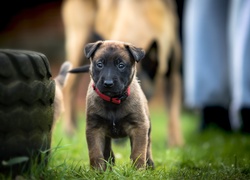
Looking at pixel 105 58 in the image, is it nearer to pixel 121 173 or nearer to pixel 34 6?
pixel 121 173

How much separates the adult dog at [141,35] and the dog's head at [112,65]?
2.52 metres

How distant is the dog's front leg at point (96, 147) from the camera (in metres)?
3.36

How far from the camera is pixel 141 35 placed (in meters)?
6.18

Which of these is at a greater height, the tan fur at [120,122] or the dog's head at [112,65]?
the dog's head at [112,65]

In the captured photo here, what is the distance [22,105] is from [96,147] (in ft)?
1.80

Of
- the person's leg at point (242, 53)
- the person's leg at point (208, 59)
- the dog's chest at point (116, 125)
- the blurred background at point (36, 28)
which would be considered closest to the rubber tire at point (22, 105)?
the dog's chest at point (116, 125)

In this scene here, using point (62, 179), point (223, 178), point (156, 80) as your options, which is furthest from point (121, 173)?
point (156, 80)

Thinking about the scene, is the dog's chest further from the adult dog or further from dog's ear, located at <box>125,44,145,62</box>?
the adult dog

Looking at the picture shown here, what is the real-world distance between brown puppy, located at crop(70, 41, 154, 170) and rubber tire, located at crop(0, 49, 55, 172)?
32 centimetres

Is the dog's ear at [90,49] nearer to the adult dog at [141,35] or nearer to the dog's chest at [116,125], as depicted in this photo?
the dog's chest at [116,125]

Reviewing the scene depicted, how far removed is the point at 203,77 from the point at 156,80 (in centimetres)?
160

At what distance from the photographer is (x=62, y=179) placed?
120 inches

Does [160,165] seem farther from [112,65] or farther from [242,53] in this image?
[242,53]

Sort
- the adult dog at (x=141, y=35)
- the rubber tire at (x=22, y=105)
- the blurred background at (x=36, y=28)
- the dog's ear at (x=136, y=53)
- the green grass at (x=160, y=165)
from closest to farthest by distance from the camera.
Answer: the rubber tire at (x=22, y=105) < the green grass at (x=160, y=165) < the dog's ear at (x=136, y=53) < the adult dog at (x=141, y=35) < the blurred background at (x=36, y=28)
